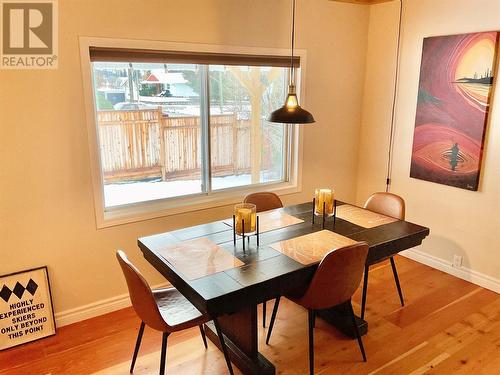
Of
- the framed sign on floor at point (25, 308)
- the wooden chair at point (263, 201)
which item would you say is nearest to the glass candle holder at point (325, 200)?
the wooden chair at point (263, 201)

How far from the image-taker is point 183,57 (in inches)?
120

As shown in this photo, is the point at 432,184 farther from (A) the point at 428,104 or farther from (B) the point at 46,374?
(B) the point at 46,374

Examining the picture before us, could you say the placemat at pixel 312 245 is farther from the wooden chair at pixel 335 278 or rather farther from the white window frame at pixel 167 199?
the white window frame at pixel 167 199

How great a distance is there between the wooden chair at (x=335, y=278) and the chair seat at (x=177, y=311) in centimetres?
58

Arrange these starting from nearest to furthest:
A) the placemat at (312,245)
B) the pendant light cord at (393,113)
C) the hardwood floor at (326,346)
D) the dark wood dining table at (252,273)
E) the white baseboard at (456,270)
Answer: the dark wood dining table at (252,273) < the placemat at (312,245) < the hardwood floor at (326,346) < the white baseboard at (456,270) < the pendant light cord at (393,113)

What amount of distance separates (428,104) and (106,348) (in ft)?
11.0

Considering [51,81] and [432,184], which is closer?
[51,81]

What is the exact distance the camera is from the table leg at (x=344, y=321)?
2.77 m

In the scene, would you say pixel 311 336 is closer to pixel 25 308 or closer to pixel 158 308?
pixel 158 308

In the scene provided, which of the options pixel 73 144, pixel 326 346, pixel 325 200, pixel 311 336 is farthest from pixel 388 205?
pixel 73 144

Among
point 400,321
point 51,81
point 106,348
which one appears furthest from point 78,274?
point 400,321

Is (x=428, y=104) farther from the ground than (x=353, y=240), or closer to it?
farther from the ground

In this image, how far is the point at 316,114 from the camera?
400cm

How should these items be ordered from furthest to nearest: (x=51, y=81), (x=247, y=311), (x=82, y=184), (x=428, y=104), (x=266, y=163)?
(x=266, y=163), (x=428, y=104), (x=82, y=184), (x=51, y=81), (x=247, y=311)
